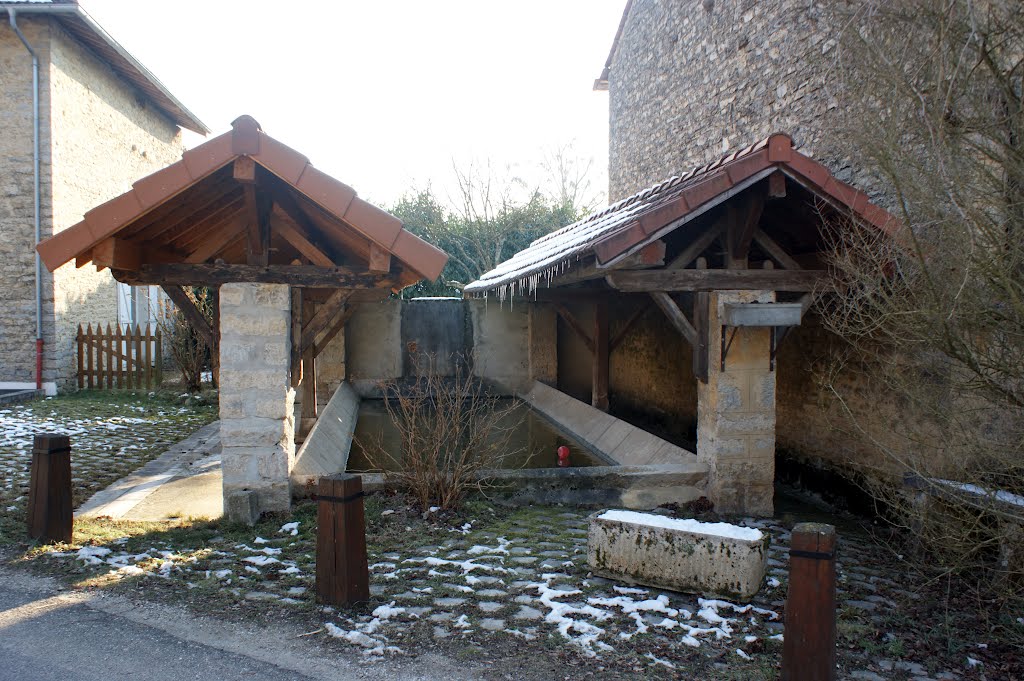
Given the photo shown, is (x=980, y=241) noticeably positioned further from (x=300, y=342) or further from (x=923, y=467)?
(x=300, y=342)

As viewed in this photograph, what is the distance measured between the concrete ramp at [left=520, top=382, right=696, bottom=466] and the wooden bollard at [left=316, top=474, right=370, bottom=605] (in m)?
3.22

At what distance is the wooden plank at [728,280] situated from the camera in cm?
545

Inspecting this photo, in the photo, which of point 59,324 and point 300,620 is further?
point 59,324

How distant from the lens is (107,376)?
12750 mm

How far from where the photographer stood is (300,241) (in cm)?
529

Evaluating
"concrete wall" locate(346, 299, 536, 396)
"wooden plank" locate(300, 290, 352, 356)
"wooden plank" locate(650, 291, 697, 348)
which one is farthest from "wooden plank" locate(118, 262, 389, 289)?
"concrete wall" locate(346, 299, 536, 396)

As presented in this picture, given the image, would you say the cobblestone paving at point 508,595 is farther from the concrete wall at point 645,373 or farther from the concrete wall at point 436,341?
the concrete wall at point 436,341

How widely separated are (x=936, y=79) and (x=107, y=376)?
13.2m

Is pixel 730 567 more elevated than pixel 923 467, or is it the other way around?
pixel 923 467

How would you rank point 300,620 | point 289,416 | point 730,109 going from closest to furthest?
point 300,620, point 289,416, point 730,109

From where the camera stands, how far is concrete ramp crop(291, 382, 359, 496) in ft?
18.0

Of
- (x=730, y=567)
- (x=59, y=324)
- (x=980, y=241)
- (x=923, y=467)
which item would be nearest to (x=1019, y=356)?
(x=980, y=241)

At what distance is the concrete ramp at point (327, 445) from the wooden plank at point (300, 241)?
1571 mm

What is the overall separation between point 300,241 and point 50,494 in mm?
2316
